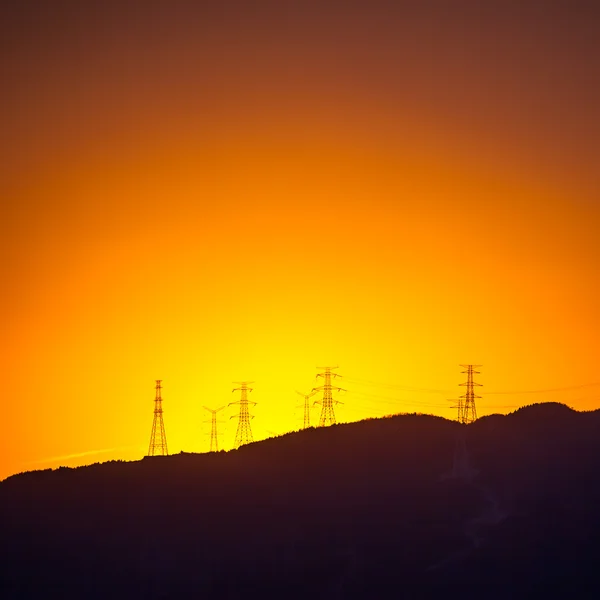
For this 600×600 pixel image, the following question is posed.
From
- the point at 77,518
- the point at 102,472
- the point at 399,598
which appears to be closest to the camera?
the point at 399,598

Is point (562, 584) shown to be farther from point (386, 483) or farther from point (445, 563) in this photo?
point (386, 483)

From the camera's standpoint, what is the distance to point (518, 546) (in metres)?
148

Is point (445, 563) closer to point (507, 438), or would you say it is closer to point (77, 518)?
point (507, 438)

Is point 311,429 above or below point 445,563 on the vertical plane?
→ above

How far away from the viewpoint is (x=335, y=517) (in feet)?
514

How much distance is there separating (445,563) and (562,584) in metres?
11.3

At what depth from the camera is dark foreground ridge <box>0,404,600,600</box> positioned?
14500cm

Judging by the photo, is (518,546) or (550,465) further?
(550,465)

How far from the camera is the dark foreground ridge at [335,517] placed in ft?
476

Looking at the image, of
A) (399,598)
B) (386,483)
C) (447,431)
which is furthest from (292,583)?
(447,431)

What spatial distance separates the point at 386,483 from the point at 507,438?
15.7 m

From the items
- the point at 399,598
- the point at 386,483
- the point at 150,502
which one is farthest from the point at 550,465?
the point at 150,502

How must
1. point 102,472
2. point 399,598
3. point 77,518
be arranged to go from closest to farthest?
point 399,598 < point 77,518 < point 102,472

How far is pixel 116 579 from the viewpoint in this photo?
14600 cm
